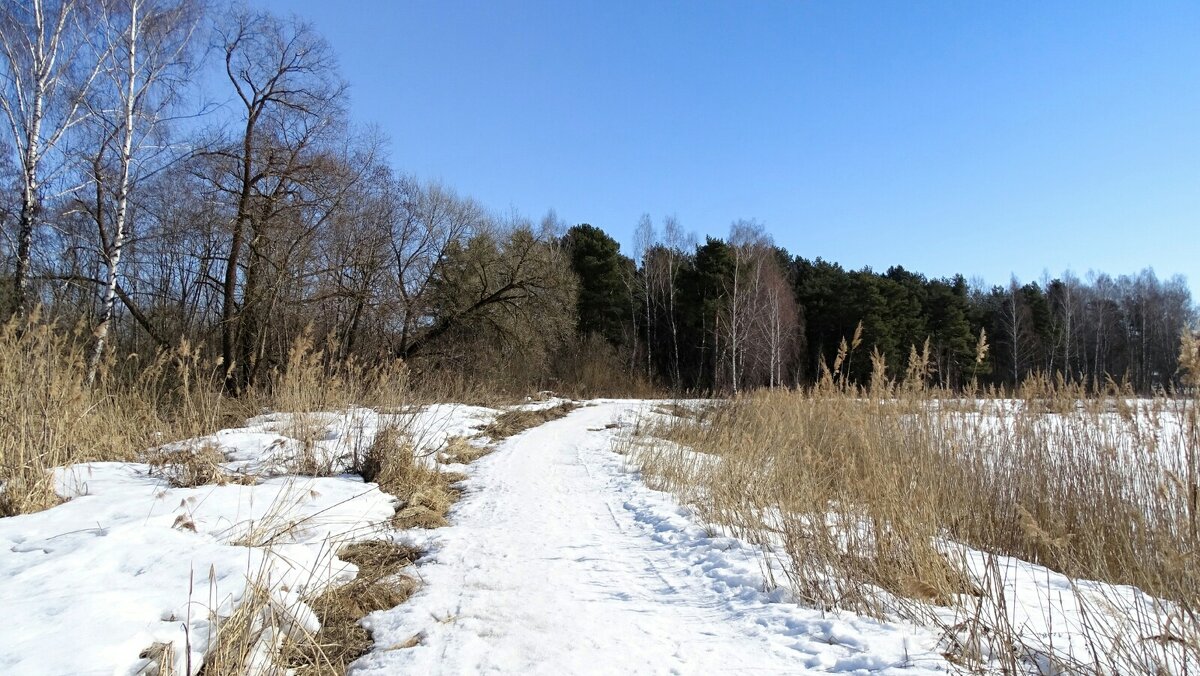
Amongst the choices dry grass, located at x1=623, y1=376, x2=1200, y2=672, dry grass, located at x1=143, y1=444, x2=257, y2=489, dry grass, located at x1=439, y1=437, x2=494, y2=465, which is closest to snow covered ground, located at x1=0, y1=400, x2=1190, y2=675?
dry grass, located at x1=143, y1=444, x2=257, y2=489

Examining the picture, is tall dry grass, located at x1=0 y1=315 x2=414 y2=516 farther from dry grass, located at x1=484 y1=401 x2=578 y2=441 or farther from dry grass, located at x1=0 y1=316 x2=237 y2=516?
dry grass, located at x1=484 y1=401 x2=578 y2=441

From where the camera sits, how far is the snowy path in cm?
252

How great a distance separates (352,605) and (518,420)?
11588 mm

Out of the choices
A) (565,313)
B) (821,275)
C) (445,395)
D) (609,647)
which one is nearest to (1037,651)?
(609,647)

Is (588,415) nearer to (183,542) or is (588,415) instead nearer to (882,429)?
(882,429)

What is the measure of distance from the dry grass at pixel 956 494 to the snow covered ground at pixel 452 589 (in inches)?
9.8

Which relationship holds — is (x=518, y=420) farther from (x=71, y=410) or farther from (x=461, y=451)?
(x=71, y=410)

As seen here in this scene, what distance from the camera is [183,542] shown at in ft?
10.4

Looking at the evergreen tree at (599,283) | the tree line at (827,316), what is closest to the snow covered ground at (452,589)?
the tree line at (827,316)

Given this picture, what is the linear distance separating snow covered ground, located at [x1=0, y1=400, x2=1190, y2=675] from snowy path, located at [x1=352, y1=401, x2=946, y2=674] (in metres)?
0.01

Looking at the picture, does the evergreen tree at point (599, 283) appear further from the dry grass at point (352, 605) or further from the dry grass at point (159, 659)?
the dry grass at point (159, 659)

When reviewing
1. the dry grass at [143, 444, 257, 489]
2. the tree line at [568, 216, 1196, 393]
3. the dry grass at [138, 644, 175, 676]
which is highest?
the tree line at [568, 216, 1196, 393]

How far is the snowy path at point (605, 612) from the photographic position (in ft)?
8.25

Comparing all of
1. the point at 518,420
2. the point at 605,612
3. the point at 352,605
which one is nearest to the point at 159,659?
the point at 352,605
